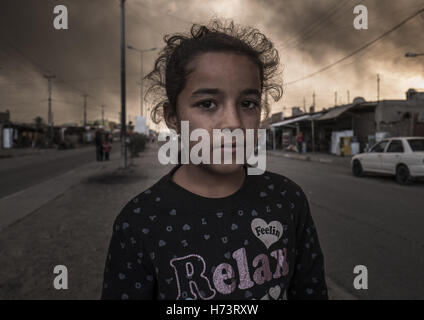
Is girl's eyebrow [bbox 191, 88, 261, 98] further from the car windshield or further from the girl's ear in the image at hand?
the car windshield

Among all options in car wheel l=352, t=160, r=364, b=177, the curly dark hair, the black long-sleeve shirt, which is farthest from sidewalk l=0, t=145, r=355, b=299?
car wheel l=352, t=160, r=364, b=177

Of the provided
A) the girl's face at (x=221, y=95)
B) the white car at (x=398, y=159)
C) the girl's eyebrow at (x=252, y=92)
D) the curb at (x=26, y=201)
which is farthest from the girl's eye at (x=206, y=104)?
the white car at (x=398, y=159)

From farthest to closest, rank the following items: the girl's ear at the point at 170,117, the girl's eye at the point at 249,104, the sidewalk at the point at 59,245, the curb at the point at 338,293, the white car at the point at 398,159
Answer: the white car at the point at 398,159 < the sidewalk at the point at 59,245 < the curb at the point at 338,293 < the girl's ear at the point at 170,117 < the girl's eye at the point at 249,104

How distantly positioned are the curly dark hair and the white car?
30.2 feet

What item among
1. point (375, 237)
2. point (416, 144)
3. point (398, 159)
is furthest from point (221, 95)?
point (416, 144)

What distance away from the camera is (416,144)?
373 inches

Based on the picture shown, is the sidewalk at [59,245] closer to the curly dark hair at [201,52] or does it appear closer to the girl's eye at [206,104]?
the curly dark hair at [201,52]

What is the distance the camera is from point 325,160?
17.4 meters

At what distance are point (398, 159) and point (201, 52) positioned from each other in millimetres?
10203

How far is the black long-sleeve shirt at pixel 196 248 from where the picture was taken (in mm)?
1059

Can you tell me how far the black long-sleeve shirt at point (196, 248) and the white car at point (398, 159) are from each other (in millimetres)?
9487
